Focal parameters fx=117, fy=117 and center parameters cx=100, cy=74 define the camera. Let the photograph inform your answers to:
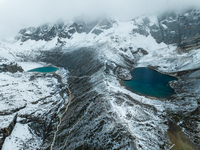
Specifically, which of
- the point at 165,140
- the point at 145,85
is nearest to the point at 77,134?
the point at 165,140

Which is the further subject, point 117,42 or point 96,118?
point 117,42

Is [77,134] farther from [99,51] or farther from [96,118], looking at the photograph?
[99,51]

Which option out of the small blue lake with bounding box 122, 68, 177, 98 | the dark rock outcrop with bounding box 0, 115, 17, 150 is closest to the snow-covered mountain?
the dark rock outcrop with bounding box 0, 115, 17, 150

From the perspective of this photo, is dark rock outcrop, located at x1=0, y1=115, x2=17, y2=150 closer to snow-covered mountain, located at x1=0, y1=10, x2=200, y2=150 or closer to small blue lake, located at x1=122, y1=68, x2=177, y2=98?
snow-covered mountain, located at x1=0, y1=10, x2=200, y2=150

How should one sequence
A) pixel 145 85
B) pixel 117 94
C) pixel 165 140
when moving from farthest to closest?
pixel 145 85
pixel 117 94
pixel 165 140

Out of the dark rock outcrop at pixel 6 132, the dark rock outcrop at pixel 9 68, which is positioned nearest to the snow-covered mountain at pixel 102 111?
the dark rock outcrop at pixel 9 68

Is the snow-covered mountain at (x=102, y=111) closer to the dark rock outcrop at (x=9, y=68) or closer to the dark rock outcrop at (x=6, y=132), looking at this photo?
the dark rock outcrop at (x=9, y=68)

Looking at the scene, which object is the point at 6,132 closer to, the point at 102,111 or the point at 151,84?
the point at 102,111

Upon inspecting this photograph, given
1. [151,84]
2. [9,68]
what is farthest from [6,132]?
[151,84]
